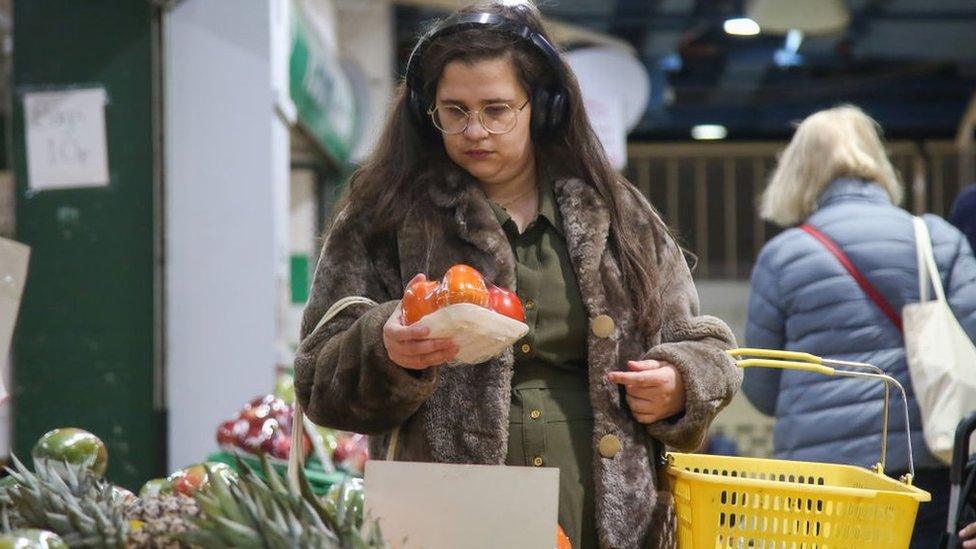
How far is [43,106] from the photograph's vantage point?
14.6 ft

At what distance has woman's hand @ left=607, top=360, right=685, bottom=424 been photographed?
2127mm

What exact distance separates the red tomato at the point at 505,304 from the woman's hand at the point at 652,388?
32 centimetres

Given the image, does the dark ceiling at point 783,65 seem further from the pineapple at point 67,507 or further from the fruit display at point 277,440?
the pineapple at point 67,507

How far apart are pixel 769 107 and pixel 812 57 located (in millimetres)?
1414

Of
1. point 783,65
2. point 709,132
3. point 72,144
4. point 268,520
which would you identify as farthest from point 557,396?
point 709,132

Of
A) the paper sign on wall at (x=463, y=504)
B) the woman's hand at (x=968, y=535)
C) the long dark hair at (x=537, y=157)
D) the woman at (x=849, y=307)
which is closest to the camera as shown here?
the paper sign on wall at (x=463, y=504)

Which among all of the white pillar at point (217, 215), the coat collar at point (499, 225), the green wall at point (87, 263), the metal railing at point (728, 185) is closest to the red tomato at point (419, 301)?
the coat collar at point (499, 225)

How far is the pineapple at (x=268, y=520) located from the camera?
1613 millimetres

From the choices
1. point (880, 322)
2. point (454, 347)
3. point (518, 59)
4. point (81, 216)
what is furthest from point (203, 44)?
point (454, 347)

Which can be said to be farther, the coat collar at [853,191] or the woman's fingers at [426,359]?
the coat collar at [853,191]

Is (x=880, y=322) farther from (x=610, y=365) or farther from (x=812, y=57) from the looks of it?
(x=812, y=57)

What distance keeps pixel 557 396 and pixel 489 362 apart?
14cm

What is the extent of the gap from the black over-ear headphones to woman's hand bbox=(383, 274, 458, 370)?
491 millimetres

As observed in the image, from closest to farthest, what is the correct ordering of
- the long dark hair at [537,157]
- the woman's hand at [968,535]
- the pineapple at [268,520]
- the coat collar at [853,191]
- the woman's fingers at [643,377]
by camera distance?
the pineapple at [268,520] → the woman's fingers at [643,377] → the long dark hair at [537,157] → the woman's hand at [968,535] → the coat collar at [853,191]
